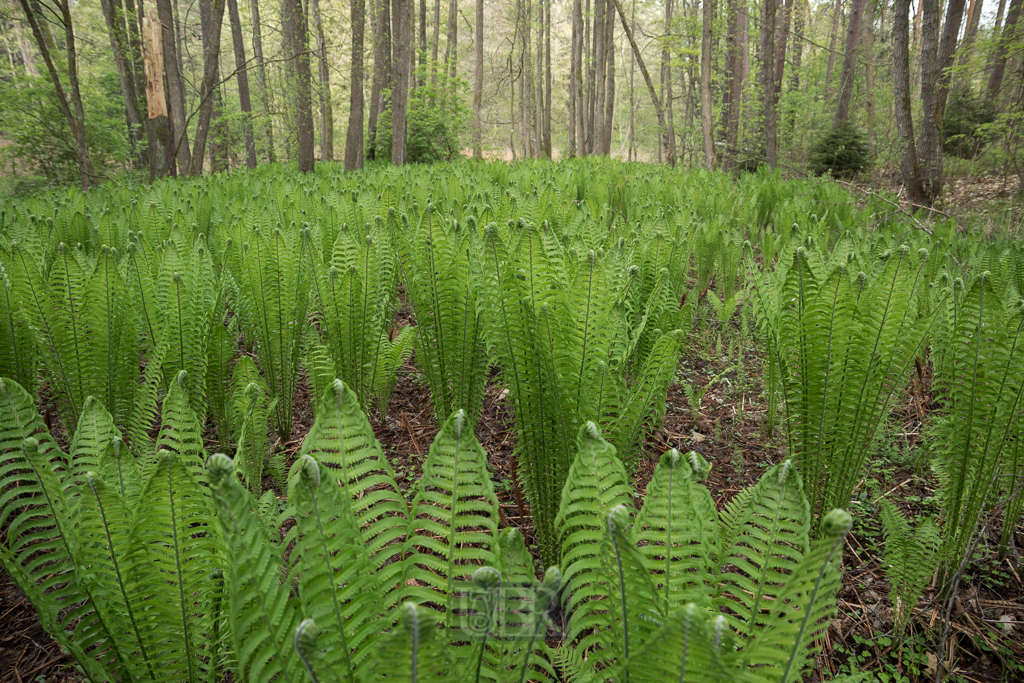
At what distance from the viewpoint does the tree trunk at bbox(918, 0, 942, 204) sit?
5473mm

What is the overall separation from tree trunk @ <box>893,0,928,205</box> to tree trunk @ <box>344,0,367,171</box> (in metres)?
7.77

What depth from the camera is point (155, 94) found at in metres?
7.28

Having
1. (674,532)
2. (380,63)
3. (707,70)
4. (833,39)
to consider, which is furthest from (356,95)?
(833,39)

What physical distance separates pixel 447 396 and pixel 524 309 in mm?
680

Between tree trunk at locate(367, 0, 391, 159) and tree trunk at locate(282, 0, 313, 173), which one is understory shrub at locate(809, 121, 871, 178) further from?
tree trunk at locate(282, 0, 313, 173)

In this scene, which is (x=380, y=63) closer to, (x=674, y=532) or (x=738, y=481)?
(x=738, y=481)

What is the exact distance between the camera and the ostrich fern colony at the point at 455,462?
680 millimetres

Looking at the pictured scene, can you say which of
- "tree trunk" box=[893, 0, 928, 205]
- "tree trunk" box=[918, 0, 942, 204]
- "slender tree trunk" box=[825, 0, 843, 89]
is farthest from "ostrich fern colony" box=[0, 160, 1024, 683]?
"slender tree trunk" box=[825, 0, 843, 89]

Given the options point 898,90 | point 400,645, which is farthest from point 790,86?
point 400,645

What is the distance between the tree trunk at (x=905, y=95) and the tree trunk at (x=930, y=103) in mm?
125

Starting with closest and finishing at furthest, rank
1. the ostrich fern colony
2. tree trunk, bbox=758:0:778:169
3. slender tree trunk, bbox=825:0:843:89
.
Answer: the ostrich fern colony
tree trunk, bbox=758:0:778:169
slender tree trunk, bbox=825:0:843:89

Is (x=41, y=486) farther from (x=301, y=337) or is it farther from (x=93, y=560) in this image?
(x=301, y=337)

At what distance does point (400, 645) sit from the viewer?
56 cm

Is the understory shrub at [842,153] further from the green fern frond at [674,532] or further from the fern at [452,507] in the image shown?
the fern at [452,507]
